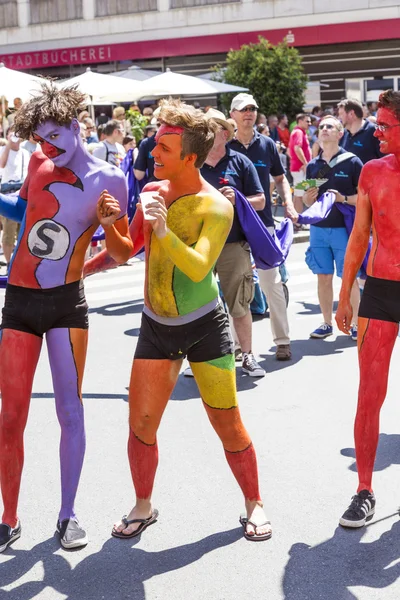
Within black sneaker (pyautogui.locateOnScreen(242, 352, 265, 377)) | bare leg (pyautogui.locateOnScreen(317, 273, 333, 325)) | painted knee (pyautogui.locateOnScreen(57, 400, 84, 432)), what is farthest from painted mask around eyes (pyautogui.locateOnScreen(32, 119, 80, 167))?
bare leg (pyautogui.locateOnScreen(317, 273, 333, 325))

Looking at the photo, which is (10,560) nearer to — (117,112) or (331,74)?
(117,112)

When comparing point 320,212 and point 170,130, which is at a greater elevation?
point 170,130

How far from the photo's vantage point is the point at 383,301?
174 inches

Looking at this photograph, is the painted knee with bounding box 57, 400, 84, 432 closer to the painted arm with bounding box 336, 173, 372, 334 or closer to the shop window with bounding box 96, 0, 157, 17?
the painted arm with bounding box 336, 173, 372, 334

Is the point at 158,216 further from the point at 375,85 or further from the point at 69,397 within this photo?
the point at 375,85

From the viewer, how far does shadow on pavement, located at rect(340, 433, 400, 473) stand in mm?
5219

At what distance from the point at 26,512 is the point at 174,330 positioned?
126 centimetres

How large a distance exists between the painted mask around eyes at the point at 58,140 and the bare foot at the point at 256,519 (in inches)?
69.9

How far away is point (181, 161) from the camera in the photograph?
405cm

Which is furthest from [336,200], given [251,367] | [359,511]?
[359,511]

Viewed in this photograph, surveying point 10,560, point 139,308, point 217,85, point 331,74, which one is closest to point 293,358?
point 139,308

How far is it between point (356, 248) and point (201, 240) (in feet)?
3.08

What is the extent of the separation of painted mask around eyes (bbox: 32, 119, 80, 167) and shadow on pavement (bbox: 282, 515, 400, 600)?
6.56 feet

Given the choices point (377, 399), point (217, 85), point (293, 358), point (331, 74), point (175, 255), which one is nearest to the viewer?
point (175, 255)
